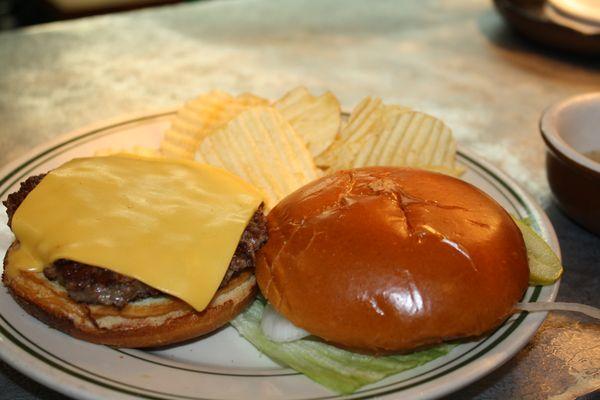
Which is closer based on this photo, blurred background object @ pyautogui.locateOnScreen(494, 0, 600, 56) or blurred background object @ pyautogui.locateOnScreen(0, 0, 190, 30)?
blurred background object @ pyautogui.locateOnScreen(494, 0, 600, 56)

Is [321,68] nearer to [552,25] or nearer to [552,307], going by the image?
[552,25]

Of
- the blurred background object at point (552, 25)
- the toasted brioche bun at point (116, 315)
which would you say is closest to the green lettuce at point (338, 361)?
the toasted brioche bun at point (116, 315)

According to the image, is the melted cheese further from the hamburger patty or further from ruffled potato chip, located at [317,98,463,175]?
ruffled potato chip, located at [317,98,463,175]

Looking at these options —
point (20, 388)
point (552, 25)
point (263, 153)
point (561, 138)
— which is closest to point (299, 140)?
point (263, 153)

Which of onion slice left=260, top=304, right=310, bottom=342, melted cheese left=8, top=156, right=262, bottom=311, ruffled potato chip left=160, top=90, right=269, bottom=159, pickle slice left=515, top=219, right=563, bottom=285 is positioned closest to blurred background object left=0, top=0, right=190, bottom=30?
ruffled potato chip left=160, top=90, right=269, bottom=159

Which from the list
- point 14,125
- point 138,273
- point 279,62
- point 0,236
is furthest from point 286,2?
point 138,273

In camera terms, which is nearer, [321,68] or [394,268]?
[394,268]

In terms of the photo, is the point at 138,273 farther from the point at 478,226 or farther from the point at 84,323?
the point at 478,226
